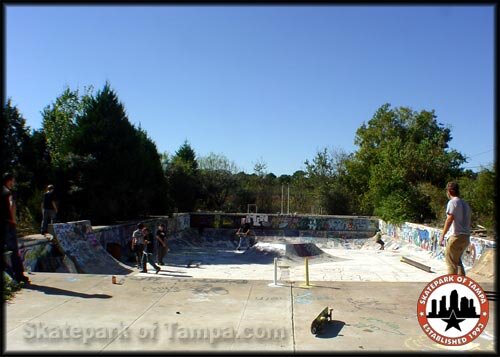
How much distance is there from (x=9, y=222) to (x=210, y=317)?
12.6 ft

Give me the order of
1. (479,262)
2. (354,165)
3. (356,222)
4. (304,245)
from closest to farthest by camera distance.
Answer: (479,262) → (304,245) → (356,222) → (354,165)

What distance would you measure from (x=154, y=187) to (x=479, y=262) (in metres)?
17.6

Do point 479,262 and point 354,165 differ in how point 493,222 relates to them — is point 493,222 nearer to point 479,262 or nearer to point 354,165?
point 479,262

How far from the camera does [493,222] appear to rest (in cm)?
1531

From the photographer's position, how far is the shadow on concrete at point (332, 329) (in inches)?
229

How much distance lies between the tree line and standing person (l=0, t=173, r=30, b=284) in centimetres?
610

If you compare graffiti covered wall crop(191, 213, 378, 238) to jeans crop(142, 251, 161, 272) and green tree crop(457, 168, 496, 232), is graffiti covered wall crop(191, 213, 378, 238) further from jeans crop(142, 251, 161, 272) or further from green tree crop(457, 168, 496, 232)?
jeans crop(142, 251, 161, 272)

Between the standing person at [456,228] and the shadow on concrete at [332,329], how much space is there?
2.34 metres

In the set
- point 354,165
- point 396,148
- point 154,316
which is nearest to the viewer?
point 154,316

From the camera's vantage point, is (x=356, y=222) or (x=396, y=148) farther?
(x=356, y=222)

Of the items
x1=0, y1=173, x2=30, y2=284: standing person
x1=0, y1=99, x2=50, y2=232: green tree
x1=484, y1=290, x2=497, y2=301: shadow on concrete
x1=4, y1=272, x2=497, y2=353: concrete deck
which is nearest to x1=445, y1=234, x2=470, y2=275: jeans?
x1=484, y1=290, x2=497, y2=301: shadow on concrete

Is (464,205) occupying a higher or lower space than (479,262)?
higher

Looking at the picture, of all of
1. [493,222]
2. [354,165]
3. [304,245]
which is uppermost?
[354,165]

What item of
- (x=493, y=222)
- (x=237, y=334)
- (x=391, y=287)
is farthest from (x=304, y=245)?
(x=237, y=334)
